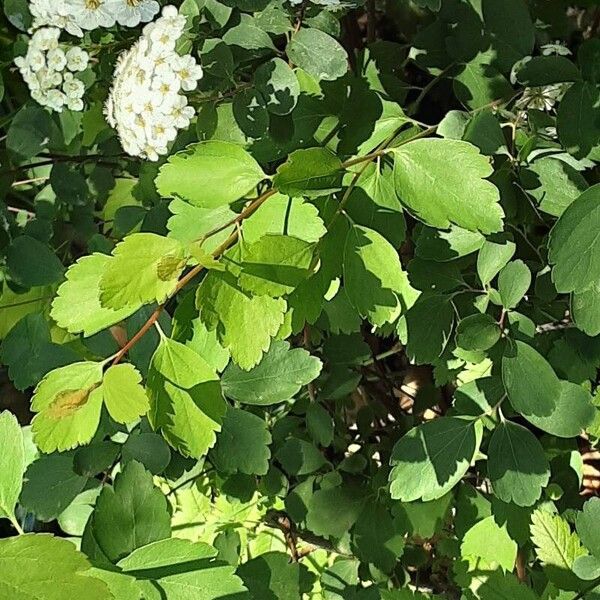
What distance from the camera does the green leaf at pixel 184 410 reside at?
75cm

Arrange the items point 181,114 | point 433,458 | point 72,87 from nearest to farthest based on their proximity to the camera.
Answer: point 181,114 → point 433,458 → point 72,87

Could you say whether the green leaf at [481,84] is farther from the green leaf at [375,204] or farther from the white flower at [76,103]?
the white flower at [76,103]

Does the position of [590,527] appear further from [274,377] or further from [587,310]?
[274,377]

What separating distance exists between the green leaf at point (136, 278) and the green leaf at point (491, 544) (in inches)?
26.2

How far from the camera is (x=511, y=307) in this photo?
0.93 m

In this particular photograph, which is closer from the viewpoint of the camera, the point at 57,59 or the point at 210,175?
the point at 210,175

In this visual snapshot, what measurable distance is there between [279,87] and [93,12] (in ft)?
0.77

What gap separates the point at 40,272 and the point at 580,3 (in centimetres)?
93

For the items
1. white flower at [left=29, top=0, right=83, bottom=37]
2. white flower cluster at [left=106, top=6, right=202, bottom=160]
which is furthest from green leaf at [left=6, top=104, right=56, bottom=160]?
white flower cluster at [left=106, top=6, right=202, bottom=160]

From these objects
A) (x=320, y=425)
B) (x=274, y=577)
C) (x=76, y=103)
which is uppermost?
(x=76, y=103)

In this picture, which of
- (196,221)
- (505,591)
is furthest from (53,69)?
(505,591)

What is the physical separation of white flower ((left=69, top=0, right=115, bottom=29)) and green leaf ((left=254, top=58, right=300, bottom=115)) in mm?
186

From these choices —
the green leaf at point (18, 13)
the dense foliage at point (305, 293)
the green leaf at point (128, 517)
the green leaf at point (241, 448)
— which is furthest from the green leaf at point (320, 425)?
the green leaf at point (18, 13)

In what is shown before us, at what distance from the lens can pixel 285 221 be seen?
0.76 m
